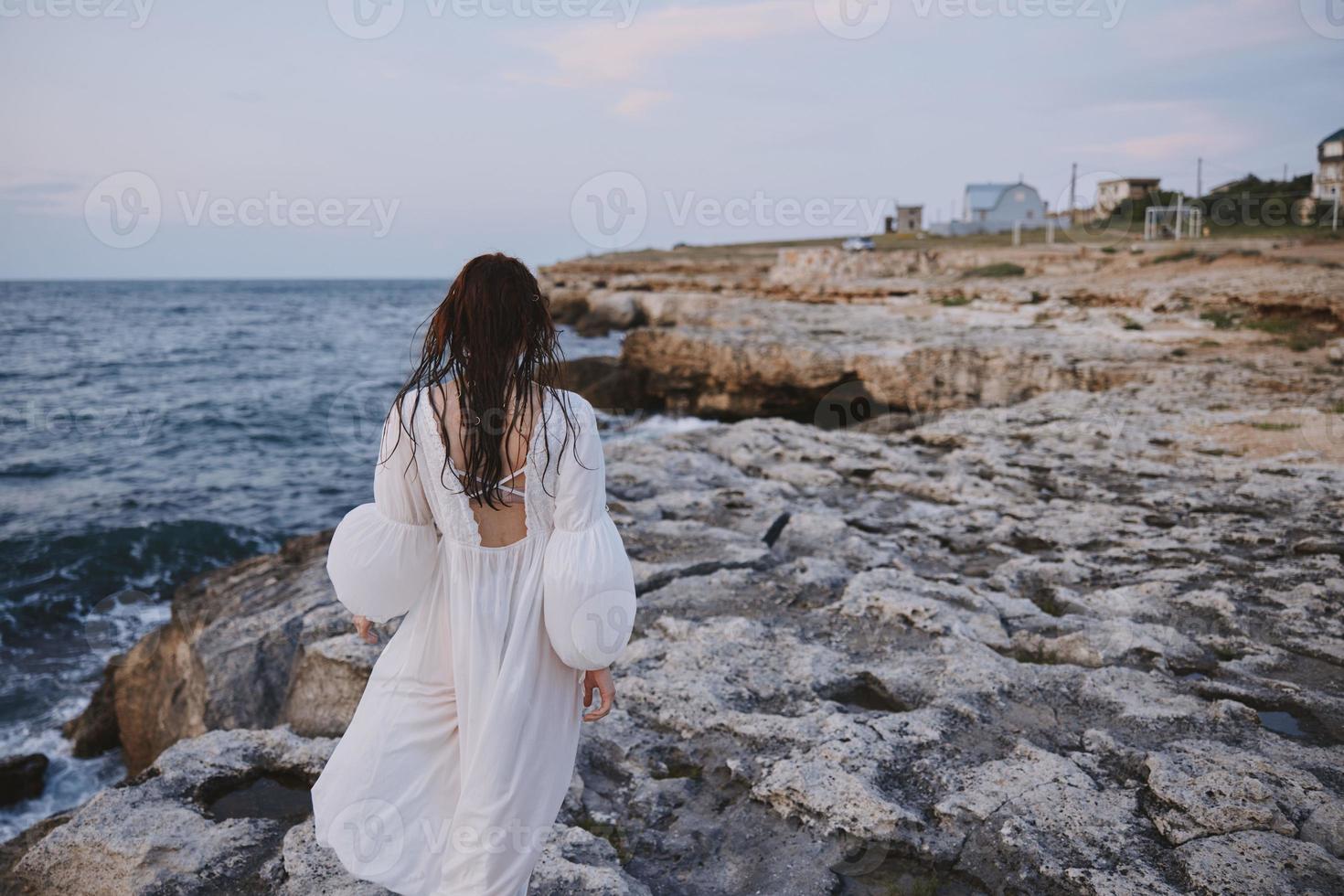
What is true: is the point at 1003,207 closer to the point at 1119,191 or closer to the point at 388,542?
the point at 1119,191

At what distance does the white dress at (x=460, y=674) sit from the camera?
223 cm

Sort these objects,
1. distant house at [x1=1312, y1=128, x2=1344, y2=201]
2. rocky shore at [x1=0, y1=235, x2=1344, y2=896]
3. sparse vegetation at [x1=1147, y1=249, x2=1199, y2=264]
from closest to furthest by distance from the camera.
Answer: rocky shore at [x1=0, y1=235, x2=1344, y2=896], sparse vegetation at [x1=1147, y1=249, x2=1199, y2=264], distant house at [x1=1312, y1=128, x2=1344, y2=201]

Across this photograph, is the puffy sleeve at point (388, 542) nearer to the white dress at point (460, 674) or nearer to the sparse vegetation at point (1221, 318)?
the white dress at point (460, 674)

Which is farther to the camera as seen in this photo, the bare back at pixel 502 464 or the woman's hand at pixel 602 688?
the woman's hand at pixel 602 688

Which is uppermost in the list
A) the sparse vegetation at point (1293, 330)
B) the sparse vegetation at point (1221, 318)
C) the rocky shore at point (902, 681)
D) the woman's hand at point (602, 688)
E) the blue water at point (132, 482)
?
the sparse vegetation at point (1221, 318)

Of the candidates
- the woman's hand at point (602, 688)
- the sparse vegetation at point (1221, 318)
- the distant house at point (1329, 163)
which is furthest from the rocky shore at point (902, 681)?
the distant house at point (1329, 163)

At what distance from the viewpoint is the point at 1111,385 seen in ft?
31.9

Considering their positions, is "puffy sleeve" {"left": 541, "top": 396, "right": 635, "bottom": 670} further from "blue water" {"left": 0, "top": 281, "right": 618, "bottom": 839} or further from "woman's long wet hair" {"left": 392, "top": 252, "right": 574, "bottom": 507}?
"blue water" {"left": 0, "top": 281, "right": 618, "bottom": 839}

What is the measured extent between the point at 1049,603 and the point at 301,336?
43.5m

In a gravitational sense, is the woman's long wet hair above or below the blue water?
above

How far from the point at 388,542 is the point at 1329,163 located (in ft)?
147

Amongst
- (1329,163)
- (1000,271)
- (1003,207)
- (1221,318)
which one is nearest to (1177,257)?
(1000,271)

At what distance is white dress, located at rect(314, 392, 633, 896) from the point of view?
87.8 inches

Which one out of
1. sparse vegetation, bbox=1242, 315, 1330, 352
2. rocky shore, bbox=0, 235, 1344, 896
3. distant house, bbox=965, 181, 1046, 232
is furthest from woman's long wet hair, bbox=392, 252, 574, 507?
distant house, bbox=965, 181, 1046, 232
